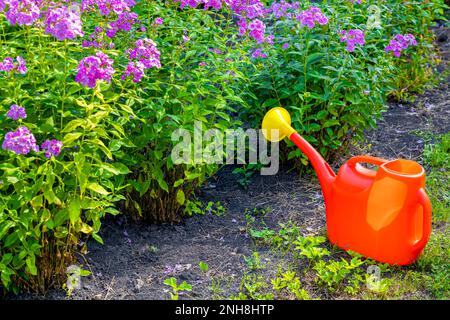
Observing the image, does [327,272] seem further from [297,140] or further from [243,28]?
[243,28]

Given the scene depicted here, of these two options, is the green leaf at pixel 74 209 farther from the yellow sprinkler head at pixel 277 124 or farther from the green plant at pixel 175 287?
the yellow sprinkler head at pixel 277 124

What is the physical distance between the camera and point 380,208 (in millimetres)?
3182

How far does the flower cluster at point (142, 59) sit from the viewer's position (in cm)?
302

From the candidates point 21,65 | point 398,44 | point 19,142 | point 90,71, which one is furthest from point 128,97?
point 398,44

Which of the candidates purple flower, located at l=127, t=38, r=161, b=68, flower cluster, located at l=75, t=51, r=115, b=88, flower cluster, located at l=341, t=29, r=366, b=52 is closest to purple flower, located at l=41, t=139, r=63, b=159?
flower cluster, located at l=75, t=51, r=115, b=88

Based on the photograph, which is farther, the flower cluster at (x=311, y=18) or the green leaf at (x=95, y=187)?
the flower cluster at (x=311, y=18)

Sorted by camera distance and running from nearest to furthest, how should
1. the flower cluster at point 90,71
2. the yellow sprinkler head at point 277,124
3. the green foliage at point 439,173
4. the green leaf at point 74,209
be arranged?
1. the flower cluster at point 90,71
2. the green leaf at point 74,209
3. the yellow sprinkler head at point 277,124
4. the green foliage at point 439,173

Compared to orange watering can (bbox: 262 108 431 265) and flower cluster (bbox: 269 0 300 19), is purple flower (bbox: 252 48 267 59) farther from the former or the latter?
orange watering can (bbox: 262 108 431 265)

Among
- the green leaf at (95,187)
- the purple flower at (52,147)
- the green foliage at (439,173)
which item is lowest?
the green foliage at (439,173)

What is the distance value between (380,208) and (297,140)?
0.54 metres

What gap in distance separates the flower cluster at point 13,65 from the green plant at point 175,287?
3.53ft

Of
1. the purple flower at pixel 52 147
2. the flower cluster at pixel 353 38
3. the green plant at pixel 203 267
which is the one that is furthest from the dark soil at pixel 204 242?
the flower cluster at pixel 353 38

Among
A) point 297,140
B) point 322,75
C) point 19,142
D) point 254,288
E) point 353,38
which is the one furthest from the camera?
point 322,75

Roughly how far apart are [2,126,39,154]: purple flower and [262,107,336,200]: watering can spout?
129 centimetres
